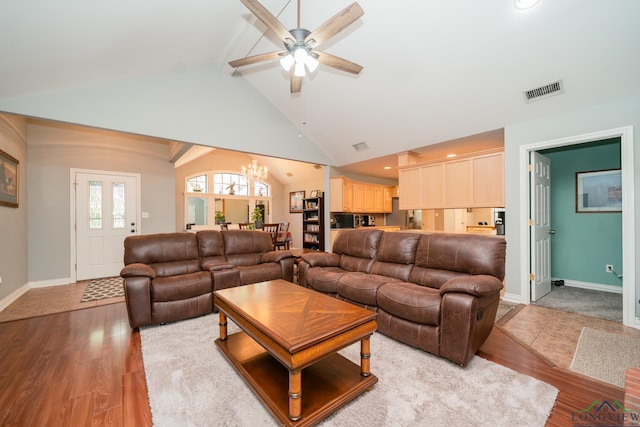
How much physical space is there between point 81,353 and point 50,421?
3.11ft

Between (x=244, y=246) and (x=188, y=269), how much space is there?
0.88m

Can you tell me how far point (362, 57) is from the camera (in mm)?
3553

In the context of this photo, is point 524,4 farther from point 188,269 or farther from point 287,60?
point 188,269

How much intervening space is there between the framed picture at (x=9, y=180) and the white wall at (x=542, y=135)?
6809mm

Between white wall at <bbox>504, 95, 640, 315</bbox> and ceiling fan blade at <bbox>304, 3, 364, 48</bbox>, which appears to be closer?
ceiling fan blade at <bbox>304, 3, 364, 48</bbox>

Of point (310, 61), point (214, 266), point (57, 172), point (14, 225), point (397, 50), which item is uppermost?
point (397, 50)

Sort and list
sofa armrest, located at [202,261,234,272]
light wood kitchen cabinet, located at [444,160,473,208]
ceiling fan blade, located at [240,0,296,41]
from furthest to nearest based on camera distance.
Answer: light wood kitchen cabinet, located at [444,160,473,208], sofa armrest, located at [202,261,234,272], ceiling fan blade, located at [240,0,296,41]

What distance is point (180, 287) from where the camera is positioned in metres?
2.96

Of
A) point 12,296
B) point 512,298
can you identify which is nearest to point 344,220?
point 512,298

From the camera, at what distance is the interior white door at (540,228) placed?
3.69 metres

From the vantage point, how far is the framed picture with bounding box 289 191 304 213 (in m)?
8.89

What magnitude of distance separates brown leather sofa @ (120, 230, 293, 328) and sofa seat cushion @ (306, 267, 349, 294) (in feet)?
2.14

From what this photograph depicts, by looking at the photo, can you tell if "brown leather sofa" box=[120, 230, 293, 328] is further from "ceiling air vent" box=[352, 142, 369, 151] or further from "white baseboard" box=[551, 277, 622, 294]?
"white baseboard" box=[551, 277, 622, 294]

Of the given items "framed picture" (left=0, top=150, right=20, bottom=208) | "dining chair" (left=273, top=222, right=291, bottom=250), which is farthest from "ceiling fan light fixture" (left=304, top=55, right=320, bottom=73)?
"dining chair" (left=273, top=222, right=291, bottom=250)
